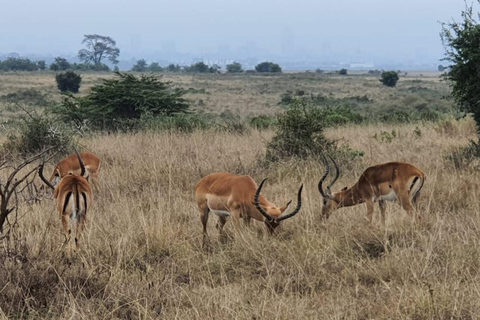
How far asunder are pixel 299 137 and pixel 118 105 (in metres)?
10.1

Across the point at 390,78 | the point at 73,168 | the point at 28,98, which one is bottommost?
the point at 28,98

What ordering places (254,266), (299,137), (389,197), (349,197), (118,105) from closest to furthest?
(254,266)
(389,197)
(349,197)
(299,137)
(118,105)

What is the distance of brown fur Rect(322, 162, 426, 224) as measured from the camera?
698 cm

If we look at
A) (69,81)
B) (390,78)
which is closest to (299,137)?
(69,81)

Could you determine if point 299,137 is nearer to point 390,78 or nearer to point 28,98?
point 28,98

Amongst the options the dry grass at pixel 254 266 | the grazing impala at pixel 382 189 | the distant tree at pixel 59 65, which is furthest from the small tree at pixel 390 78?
the grazing impala at pixel 382 189

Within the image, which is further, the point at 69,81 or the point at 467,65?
the point at 69,81

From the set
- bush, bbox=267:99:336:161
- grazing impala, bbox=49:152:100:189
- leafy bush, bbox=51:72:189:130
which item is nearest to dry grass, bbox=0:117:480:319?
grazing impala, bbox=49:152:100:189

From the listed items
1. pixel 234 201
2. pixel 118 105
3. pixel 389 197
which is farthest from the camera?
pixel 118 105

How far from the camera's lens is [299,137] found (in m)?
11.2

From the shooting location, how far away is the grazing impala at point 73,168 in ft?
28.0

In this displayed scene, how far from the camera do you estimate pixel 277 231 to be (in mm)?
5980

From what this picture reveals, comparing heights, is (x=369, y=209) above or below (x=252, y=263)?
above

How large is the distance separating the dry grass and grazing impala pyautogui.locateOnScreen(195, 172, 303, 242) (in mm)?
179
